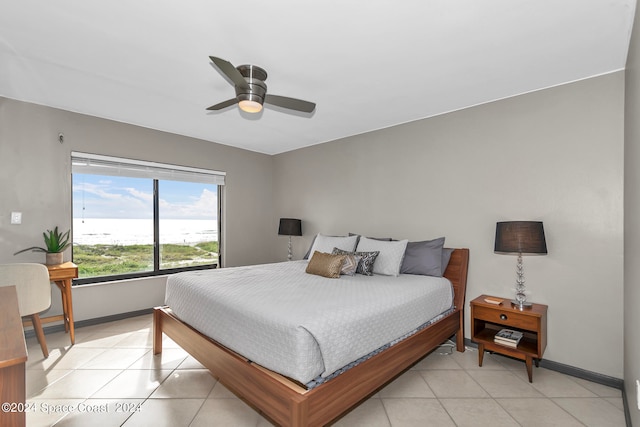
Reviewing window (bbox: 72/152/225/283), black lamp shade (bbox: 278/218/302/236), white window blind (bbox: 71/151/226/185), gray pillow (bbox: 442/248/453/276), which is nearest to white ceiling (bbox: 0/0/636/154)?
white window blind (bbox: 71/151/226/185)

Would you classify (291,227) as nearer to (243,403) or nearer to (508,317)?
(243,403)

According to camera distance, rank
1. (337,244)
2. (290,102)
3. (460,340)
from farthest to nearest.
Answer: (337,244) → (460,340) → (290,102)

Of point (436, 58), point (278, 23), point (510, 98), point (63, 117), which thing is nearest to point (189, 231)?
point (63, 117)

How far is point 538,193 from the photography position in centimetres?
278

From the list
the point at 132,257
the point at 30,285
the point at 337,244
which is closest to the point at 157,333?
the point at 30,285

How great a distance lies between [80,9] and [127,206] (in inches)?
114

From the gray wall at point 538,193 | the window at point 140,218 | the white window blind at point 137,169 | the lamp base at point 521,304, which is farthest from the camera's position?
the window at point 140,218

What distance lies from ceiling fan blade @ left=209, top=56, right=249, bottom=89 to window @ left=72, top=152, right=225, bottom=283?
8.74 ft

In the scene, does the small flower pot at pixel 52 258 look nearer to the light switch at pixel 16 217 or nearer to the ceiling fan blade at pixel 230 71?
the light switch at pixel 16 217

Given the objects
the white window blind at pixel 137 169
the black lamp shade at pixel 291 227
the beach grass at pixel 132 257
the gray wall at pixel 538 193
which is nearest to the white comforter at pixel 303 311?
the gray wall at pixel 538 193

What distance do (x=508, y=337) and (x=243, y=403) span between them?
7.32 ft

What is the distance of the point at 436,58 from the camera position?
2.30 m

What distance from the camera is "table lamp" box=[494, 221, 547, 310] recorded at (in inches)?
98.1

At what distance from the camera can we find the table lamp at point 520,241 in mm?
2492
